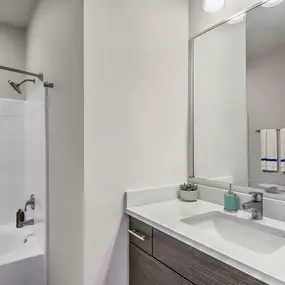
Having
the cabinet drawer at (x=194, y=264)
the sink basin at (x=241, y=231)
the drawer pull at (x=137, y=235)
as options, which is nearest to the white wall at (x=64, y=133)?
A: the drawer pull at (x=137, y=235)

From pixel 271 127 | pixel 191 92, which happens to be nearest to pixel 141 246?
pixel 271 127

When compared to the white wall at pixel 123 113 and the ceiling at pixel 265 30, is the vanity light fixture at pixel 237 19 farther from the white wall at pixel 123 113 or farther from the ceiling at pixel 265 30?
the white wall at pixel 123 113

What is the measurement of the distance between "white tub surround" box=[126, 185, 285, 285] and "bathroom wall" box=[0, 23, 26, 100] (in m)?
2.02

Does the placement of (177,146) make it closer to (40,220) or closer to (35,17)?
(40,220)

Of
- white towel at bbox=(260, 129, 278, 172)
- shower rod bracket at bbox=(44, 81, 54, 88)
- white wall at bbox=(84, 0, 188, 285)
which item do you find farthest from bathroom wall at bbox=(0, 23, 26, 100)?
white towel at bbox=(260, 129, 278, 172)

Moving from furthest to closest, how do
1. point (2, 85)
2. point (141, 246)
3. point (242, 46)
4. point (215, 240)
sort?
point (2, 85)
point (242, 46)
point (141, 246)
point (215, 240)

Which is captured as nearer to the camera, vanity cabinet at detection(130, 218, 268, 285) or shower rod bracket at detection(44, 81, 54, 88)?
vanity cabinet at detection(130, 218, 268, 285)

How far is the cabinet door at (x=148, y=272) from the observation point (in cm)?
105

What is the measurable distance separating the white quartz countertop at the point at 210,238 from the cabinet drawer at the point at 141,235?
45 millimetres

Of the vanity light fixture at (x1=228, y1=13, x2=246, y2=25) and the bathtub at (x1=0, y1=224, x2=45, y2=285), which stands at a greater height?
the vanity light fixture at (x1=228, y1=13, x2=246, y2=25)

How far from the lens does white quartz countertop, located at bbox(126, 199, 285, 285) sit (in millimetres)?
723

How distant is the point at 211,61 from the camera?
5.37ft

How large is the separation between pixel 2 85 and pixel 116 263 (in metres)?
2.22

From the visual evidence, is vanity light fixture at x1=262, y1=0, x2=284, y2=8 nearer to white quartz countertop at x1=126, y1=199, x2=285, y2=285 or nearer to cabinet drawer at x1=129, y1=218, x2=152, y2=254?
white quartz countertop at x1=126, y1=199, x2=285, y2=285
